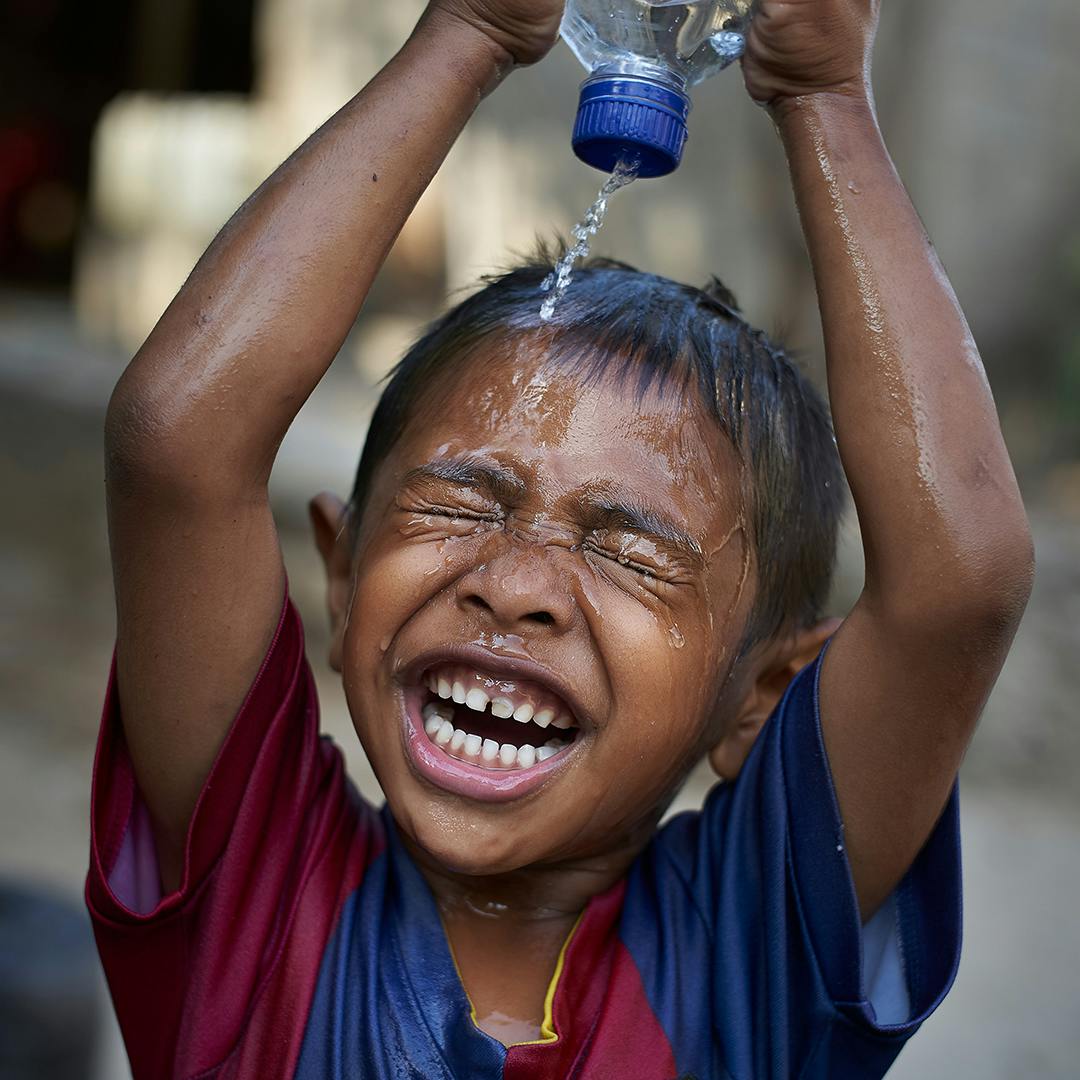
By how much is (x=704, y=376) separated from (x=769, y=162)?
429 centimetres

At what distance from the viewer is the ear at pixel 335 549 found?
1786 millimetres

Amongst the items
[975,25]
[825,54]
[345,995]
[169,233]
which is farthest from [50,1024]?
[169,233]

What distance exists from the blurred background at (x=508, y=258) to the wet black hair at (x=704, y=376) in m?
1.38

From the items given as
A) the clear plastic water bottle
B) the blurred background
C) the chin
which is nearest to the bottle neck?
the clear plastic water bottle

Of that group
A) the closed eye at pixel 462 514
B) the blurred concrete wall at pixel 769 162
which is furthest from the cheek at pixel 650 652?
the blurred concrete wall at pixel 769 162

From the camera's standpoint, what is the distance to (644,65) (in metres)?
1.68

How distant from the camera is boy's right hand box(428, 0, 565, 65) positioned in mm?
1531

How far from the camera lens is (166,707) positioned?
153 centimetres

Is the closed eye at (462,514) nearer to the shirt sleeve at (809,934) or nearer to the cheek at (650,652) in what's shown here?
the cheek at (650,652)

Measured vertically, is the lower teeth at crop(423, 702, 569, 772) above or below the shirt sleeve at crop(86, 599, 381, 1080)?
above

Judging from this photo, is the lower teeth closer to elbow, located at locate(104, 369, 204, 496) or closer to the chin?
the chin

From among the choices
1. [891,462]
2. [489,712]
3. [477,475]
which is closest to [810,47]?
[891,462]

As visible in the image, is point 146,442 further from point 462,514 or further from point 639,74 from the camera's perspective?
point 639,74

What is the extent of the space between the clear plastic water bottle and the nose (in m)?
0.44
